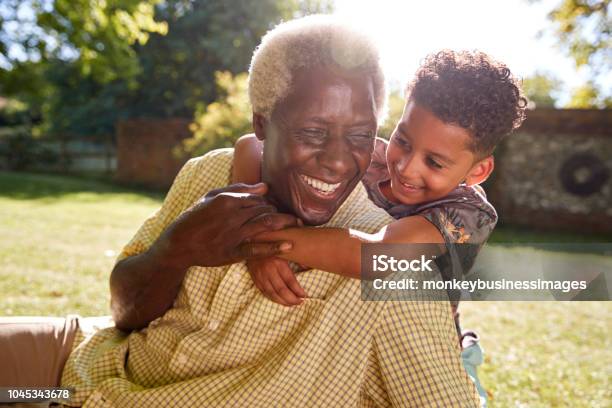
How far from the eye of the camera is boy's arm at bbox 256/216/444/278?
176cm

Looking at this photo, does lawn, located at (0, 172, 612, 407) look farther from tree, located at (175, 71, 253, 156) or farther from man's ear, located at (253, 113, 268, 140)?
tree, located at (175, 71, 253, 156)

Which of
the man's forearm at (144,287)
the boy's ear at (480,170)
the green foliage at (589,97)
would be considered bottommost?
the man's forearm at (144,287)

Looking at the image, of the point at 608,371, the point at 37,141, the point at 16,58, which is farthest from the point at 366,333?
the point at 37,141

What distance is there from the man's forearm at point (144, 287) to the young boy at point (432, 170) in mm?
312

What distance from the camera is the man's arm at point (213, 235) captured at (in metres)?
1.72

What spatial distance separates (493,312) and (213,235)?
17.9 feet

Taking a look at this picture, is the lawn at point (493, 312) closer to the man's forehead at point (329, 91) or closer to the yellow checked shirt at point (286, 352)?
the yellow checked shirt at point (286, 352)

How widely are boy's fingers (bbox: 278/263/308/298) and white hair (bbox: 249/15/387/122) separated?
580 millimetres

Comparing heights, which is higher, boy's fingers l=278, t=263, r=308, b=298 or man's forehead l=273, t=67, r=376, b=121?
man's forehead l=273, t=67, r=376, b=121

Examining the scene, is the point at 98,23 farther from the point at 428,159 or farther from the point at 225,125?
the point at 428,159

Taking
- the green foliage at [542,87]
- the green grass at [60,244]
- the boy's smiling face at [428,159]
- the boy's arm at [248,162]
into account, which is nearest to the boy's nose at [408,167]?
the boy's smiling face at [428,159]

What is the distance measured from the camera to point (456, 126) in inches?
91.1

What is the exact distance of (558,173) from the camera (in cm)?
1540

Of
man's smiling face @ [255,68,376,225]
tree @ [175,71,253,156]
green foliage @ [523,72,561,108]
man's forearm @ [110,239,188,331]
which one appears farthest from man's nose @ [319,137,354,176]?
green foliage @ [523,72,561,108]
